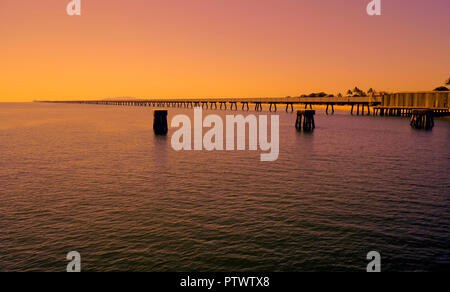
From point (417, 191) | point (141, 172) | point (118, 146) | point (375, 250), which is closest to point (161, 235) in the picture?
point (375, 250)

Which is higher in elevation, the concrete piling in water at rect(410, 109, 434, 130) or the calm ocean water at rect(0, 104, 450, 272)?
the concrete piling in water at rect(410, 109, 434, 130)

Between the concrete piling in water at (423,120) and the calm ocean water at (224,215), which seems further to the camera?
the concrete piling in water at (423,120)

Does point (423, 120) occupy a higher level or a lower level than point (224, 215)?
higher

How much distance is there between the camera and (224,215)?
15.2 meters

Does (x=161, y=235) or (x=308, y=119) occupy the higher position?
(x=308, y=119)

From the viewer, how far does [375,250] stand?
11836 millimetres

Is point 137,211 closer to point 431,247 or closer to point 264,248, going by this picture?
point 264,248

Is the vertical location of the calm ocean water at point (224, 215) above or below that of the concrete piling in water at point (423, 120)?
below

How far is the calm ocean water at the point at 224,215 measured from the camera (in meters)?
11.2

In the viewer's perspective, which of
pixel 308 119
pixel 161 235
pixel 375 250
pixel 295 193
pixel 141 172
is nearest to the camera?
pixel 375 250

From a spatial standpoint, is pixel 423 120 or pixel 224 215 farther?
pixel 423 120

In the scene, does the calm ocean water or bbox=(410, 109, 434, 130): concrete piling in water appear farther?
bbox=(410, 109, 434, 130): concrete piling in water

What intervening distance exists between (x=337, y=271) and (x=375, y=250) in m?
2.24

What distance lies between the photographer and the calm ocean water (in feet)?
36.7
